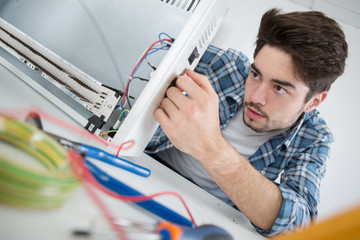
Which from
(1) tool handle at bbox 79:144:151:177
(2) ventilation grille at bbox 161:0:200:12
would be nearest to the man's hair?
(2) ventilation grille at bbox 161:0:200:12

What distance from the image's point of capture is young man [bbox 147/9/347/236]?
611 millimetres

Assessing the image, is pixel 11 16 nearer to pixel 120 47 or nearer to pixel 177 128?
pixel 120 47

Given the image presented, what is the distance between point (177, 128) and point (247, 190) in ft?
1.01

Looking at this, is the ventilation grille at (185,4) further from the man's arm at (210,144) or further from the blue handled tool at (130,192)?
the blue handled tool at (130,192)

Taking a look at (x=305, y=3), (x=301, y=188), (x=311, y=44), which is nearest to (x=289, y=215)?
(x=301, y=188)

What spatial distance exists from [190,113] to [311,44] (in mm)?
680

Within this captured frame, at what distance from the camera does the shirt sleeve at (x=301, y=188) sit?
695 millimetres

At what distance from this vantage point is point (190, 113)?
0.58 metres

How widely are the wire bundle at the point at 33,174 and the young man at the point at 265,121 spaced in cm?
32

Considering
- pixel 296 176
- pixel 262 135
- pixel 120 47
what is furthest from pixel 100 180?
pixel 262 135

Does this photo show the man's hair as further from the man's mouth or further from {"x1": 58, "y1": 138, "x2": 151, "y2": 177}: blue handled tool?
{"x1": 58, "y1": 138, "x2": 151, "y2": 177}: blue handled tool

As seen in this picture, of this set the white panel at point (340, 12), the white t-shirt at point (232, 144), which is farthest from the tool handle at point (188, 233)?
the white panel at point (340, 12)

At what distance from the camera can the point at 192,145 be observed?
0.62 metres

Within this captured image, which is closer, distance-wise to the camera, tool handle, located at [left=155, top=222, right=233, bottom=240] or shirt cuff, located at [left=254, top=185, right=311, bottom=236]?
tool handle, located at [left=155, top=222, right=233, bottom=240]
